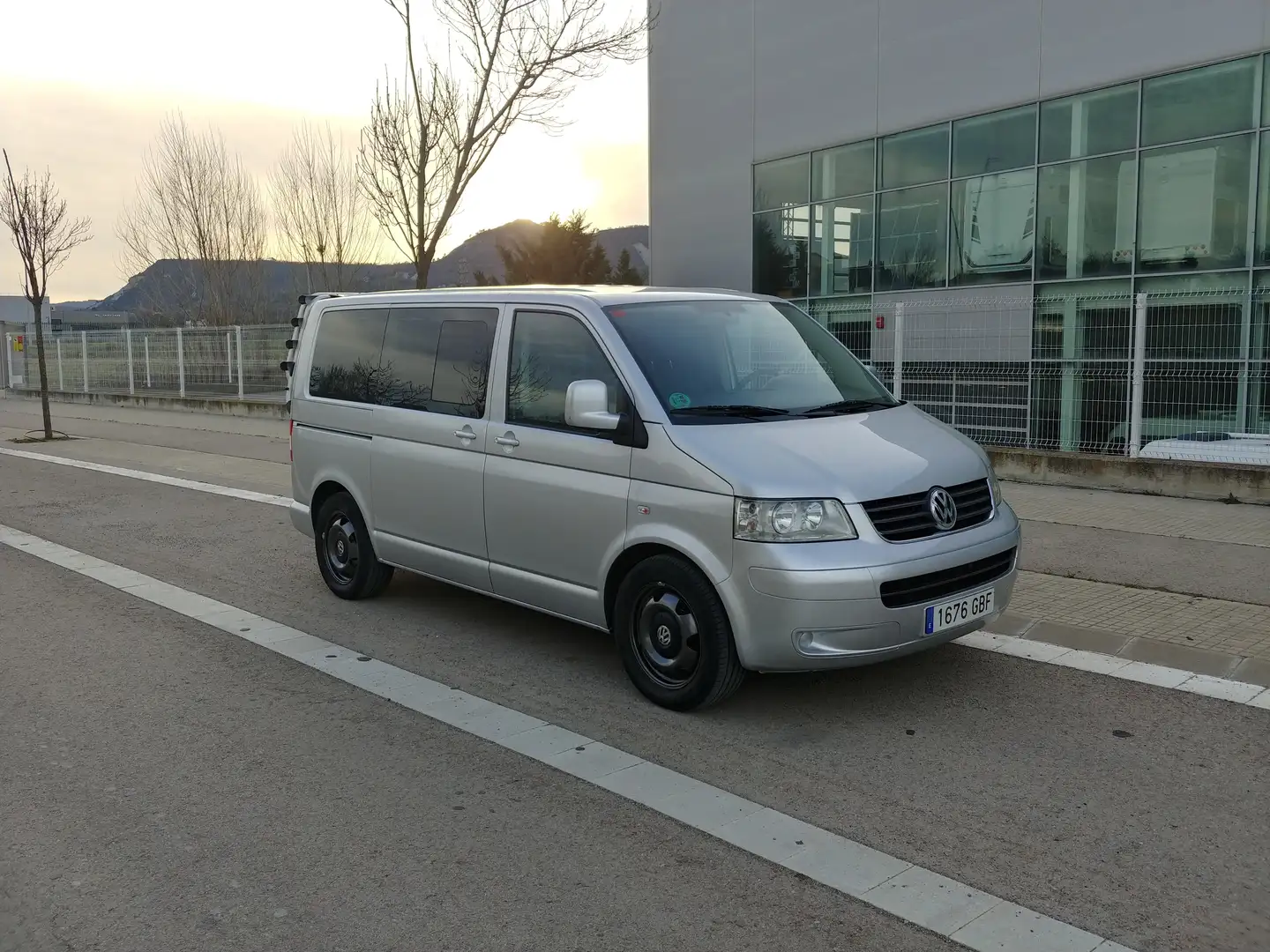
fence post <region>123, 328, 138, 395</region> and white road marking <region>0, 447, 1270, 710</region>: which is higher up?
fence post <region>123, 328, 138, 395</region>

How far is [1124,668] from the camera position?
549 cm

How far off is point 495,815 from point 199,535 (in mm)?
6261

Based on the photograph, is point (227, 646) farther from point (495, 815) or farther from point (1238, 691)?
point (1238, 691)

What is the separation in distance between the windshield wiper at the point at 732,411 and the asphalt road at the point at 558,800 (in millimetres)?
1264

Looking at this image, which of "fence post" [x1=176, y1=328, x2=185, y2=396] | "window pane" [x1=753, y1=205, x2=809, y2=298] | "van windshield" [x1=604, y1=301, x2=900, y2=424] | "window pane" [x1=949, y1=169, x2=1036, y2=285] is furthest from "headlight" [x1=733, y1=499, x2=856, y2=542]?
"fence post" [x1=176, y1=328, x2=185, y2=396]

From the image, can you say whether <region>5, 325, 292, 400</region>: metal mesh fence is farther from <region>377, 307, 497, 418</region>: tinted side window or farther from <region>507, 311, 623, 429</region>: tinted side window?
<region>507, 311, 623, 429</region>: tinted side window

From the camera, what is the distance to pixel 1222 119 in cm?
1578

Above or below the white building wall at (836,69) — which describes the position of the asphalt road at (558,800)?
below

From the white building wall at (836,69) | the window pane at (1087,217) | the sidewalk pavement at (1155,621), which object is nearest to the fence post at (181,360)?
the white building wall at (836,69)

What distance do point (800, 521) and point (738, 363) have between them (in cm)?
113

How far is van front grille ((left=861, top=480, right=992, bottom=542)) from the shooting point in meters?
4.55

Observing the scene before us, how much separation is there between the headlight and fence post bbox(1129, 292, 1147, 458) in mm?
7868

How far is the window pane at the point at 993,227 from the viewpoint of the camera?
60.7 ft

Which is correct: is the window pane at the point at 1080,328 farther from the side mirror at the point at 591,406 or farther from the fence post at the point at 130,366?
the fence post at the point at 130,366
